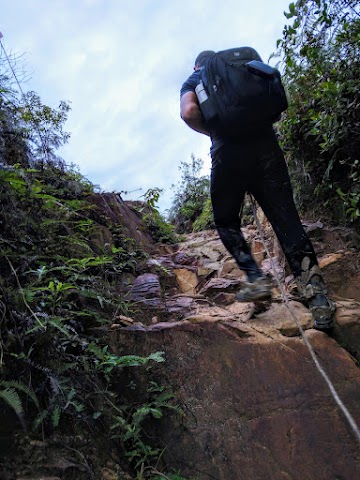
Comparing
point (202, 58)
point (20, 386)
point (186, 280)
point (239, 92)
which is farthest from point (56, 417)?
point (202, 58)

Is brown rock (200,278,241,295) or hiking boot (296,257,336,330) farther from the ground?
brown rock (200,278,241,295)

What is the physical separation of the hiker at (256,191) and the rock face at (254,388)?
0.27 metres

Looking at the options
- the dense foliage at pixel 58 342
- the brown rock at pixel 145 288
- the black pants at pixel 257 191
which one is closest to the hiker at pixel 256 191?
the black pants at pixel 257 191

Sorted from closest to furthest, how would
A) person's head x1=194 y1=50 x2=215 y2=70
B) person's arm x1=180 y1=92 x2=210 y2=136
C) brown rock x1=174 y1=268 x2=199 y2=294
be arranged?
person's arm x1=180 y1=92 x2=210 y2=136
person's head x1=194 y1=50 x2=215 y2=70
brown rock x1=174 y1=268 x2=199 y2=294

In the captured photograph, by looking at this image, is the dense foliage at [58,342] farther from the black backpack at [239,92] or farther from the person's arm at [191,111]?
the black backpack at [239,92]

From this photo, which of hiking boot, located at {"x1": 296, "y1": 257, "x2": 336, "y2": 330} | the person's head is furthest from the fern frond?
the person's head

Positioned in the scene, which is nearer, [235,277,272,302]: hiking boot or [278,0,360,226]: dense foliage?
[235,277,272,302]: hiking boot

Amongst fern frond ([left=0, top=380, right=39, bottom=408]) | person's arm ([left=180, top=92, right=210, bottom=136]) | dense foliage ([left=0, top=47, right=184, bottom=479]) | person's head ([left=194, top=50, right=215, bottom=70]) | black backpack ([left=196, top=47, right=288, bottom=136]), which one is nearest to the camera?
fern frond ([left=0, top=380, right=39, bottom=408])

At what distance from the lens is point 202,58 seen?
3.29 meters

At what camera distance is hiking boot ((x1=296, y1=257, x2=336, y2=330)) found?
9.45ft

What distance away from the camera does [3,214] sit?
290 cm

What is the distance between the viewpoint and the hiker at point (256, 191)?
117 inches

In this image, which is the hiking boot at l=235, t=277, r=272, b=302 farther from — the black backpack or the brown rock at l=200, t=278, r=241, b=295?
the black backpack

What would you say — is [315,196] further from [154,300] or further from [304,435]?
[304,435]
